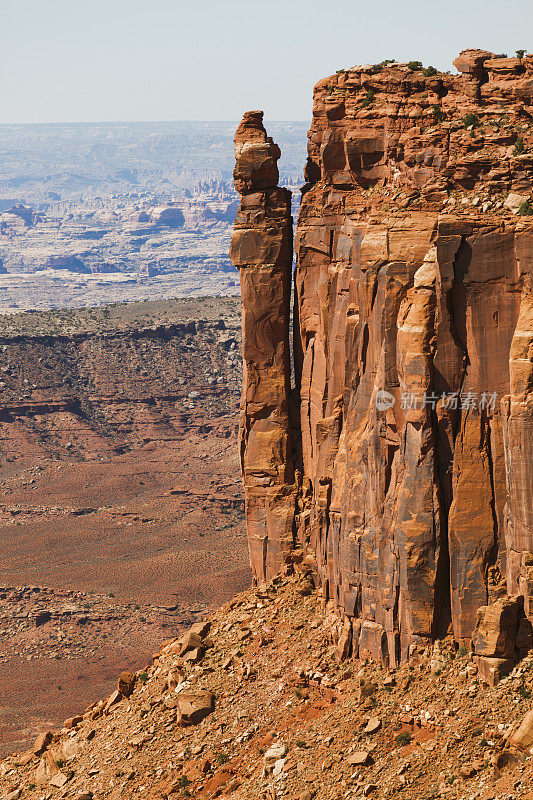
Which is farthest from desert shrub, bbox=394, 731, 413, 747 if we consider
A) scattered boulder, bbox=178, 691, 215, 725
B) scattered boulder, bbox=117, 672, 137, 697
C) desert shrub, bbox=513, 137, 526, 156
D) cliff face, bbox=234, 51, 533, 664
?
desert shrub, bbox=513, 137, 526, 156

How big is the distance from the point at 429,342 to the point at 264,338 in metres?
12.1

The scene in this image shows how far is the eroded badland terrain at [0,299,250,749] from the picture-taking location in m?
105

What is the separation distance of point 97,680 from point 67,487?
206 ft

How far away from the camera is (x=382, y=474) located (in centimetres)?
4475

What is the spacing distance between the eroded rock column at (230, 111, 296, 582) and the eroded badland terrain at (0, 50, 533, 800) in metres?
0.11

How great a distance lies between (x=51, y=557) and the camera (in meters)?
131

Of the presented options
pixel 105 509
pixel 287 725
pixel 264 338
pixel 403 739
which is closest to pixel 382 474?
pixel 403 739

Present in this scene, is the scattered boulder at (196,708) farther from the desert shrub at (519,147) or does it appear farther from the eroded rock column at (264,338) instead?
the desert shrub at (519,147)

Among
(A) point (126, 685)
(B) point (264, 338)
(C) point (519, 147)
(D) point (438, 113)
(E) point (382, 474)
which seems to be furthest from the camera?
(A) point (126, 685)

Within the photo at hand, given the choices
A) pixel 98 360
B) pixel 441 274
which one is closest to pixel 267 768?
pixel 441 274

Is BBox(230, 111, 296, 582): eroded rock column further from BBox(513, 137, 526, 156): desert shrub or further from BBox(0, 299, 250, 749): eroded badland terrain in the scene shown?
BBox(0, 299, 250, 749): eroded badland terrain

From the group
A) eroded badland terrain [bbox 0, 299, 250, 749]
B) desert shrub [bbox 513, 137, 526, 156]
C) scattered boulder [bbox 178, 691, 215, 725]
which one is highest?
desert shrub [bbox 513, 137, 526, 156]

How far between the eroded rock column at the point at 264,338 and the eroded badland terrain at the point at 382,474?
11 cm

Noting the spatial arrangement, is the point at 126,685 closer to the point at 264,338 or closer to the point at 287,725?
the point at 287,725
